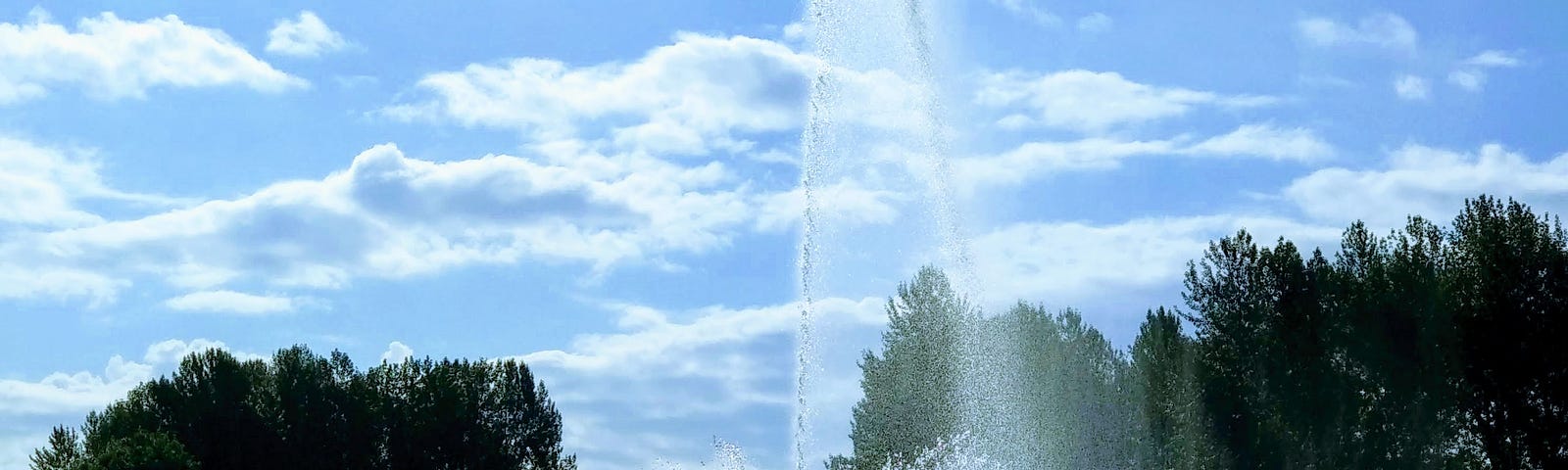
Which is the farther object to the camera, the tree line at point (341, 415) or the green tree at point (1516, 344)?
the tree line at point (341, 415)

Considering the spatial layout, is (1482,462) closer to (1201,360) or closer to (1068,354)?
(1201,360)

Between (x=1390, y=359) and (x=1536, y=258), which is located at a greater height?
(x=1536, y=258)

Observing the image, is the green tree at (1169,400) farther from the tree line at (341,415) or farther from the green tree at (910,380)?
the tree line at (341,415)

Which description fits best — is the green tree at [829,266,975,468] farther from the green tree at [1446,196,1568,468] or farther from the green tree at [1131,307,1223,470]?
the green tree at [1446,196,1568,468]

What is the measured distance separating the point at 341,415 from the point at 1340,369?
35.6 metres

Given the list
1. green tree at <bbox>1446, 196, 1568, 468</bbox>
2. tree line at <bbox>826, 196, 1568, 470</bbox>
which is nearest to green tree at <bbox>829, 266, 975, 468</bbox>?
tree line at <bbox>826, 196, 1568, 470</bbox>

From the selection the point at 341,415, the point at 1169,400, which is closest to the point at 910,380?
the point at 1169,400

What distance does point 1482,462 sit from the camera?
42.6 m

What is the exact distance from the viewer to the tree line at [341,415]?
5578 centimetres

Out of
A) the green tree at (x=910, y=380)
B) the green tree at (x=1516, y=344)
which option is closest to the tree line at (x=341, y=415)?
the green tree at (x=910, y=380)

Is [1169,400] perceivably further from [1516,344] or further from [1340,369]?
[1516,344]

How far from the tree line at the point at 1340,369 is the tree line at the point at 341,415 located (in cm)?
2009

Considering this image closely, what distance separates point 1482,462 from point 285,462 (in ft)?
131

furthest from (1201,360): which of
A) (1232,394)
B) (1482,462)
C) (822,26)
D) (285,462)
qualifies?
(285,462)
